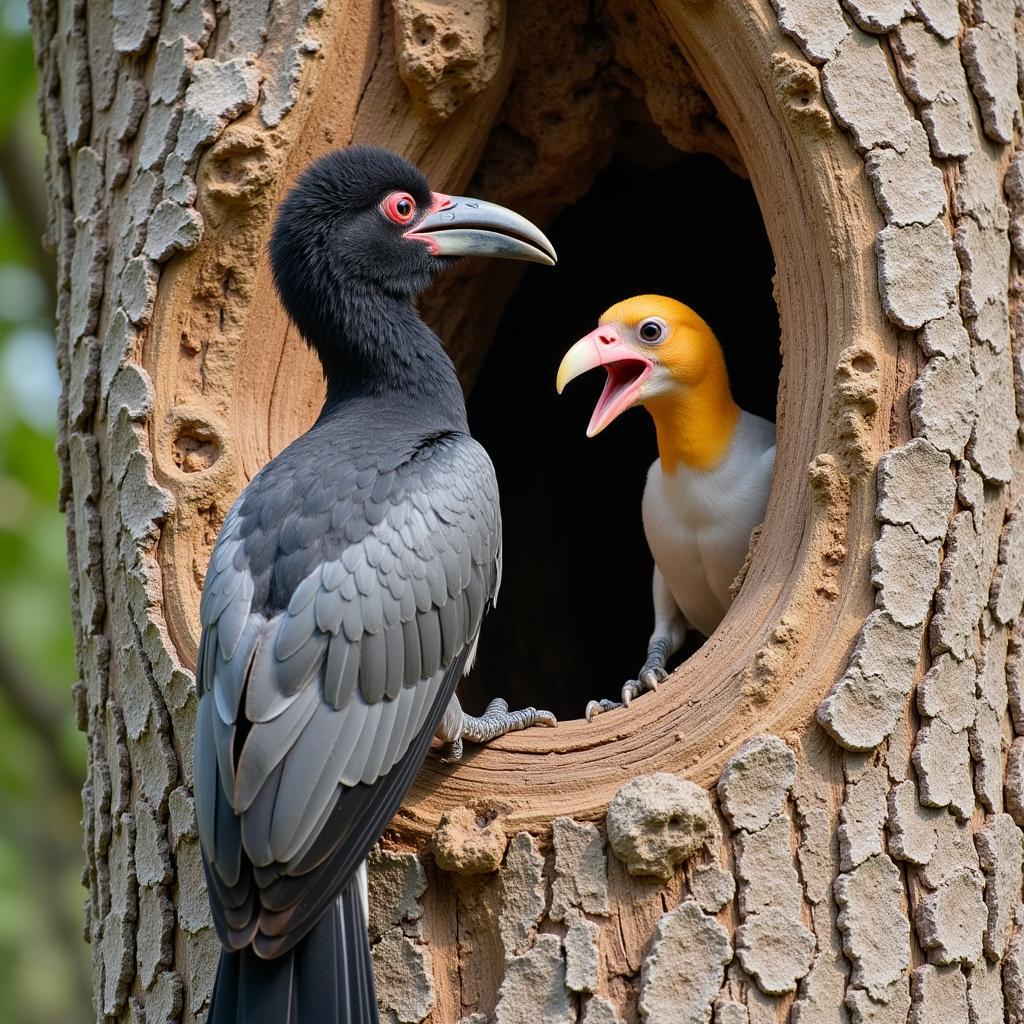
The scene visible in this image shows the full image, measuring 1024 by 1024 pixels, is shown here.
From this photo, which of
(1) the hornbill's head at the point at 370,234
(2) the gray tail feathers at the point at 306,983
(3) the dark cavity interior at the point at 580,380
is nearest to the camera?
(2) the gray tail feathers at the point at 306,983

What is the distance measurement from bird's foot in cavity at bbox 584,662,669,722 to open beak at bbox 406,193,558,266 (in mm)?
1460

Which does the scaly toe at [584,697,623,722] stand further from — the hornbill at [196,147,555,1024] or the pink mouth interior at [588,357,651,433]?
the pink mouth interior at [588,357,651,433]

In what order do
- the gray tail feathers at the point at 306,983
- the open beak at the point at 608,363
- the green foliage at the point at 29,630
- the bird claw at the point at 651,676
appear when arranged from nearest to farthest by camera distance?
the gray tail feathers at the point at 306,983 < the bird claw at the point at 651,676 < the open beak at the point at 608,363 < the green foliage at the point at 29,630

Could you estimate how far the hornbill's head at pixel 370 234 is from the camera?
179 inches

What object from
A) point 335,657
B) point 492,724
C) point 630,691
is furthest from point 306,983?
point 630,691

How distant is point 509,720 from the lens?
415cm

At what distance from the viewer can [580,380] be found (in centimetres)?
715

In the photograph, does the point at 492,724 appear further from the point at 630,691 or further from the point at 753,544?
the point at 753,544

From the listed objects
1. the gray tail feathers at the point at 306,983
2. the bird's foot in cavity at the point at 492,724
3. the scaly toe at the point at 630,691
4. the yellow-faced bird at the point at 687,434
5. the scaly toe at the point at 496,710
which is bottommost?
the gray tail feathers at the point at 306,983

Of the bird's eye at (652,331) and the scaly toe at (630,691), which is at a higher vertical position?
the bird's eye at (652,331)

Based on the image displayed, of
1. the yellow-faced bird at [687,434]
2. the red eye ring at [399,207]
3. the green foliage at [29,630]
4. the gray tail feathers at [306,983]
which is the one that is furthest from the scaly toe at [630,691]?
the green foliage at [29,630]

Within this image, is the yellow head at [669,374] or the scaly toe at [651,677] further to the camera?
the yellow head at [669,374]

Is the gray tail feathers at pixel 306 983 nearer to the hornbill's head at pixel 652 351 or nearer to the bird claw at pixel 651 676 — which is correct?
the bird claw at pixel 651 676

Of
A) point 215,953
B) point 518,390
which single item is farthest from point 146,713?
point 518,390
